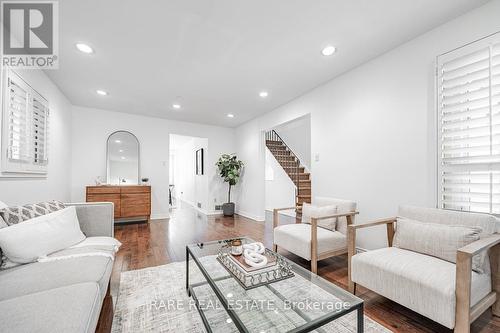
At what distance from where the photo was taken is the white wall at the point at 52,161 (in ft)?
7.64

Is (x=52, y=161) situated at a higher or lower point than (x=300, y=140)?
lower

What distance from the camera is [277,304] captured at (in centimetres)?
129

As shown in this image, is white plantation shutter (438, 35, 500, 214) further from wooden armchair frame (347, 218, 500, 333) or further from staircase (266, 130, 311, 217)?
staircase (266, 130, 311, 217)

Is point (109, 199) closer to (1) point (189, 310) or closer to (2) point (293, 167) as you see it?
(1) point (189, 310)

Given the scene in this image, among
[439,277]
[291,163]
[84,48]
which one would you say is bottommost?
[439,277]

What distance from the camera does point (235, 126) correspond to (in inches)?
247

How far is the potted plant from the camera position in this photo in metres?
5.69

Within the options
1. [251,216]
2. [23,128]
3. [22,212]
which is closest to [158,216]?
[251,216]

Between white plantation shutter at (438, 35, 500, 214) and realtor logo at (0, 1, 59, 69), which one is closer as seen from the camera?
white plantation shutter at (438, 35, 500, 214)

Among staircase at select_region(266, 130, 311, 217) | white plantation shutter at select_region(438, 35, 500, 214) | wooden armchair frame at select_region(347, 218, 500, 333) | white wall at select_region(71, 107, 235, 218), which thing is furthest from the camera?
staircase at select_region(266, 130, 311, 217)

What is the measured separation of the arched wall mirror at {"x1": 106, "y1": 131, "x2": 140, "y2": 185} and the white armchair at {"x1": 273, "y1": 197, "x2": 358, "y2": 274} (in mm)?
4008

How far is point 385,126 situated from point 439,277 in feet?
5.77

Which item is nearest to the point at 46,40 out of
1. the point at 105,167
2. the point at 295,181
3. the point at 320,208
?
the point at 105,167

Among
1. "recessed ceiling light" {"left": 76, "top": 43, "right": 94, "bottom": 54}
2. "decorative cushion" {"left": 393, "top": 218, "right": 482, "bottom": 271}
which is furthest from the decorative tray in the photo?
"recessed ceiling light" {"left": 76, "top": 43, "right": 94, "bottom": 54}
